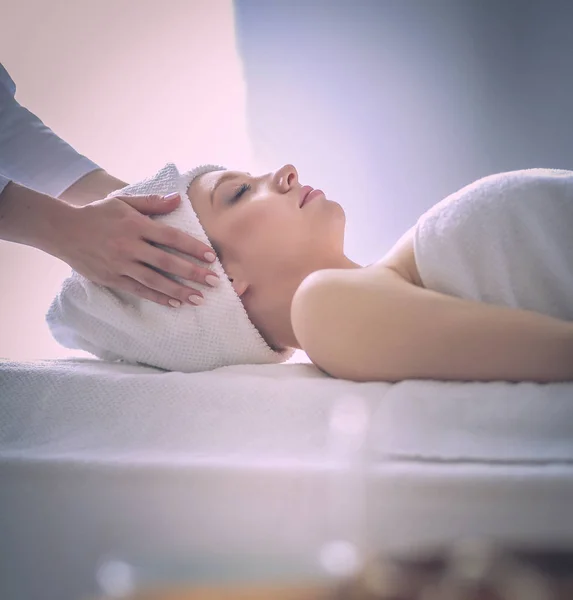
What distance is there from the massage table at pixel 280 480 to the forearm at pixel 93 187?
0.89m

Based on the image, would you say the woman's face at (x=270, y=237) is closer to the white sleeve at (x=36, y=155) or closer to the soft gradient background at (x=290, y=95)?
the white sleeve at (x=36, y=155)

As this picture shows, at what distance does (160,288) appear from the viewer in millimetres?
912

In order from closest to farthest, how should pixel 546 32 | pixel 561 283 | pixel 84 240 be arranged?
1. pixel 561 283
2. pixel 84 240
3. pixel 546 32

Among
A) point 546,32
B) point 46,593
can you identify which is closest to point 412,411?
point 46,593

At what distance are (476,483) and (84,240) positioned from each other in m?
0.79

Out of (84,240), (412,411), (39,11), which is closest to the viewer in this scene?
(412,411)

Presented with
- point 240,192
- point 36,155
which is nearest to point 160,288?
Result: point 240,192

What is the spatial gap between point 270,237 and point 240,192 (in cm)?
13

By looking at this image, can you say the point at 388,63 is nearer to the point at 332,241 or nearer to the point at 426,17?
the point at 426,17

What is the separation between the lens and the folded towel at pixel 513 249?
674 millimetres

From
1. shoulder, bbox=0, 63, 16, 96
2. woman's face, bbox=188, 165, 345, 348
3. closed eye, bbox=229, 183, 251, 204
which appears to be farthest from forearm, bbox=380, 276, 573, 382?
shoulder, bbox=0, 63, 16, 96

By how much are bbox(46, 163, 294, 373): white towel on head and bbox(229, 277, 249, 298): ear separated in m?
0.04

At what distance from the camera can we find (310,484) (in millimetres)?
428

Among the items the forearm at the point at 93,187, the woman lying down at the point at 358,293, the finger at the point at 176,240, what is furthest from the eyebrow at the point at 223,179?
the forearm at the point at 93,187
